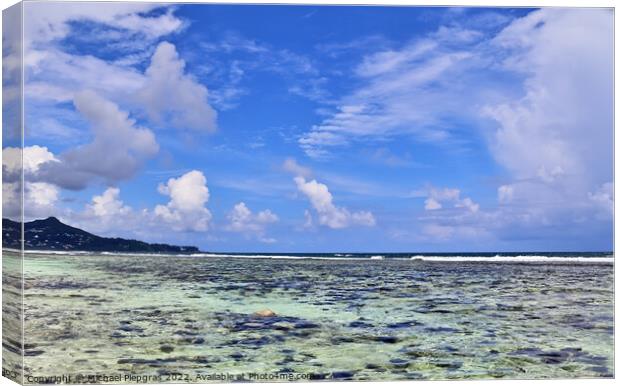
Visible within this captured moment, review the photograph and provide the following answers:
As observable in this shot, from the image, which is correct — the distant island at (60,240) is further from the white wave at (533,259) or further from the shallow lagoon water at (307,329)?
the white wave at (533,259)

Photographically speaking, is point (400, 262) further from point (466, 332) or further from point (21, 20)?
point (21, 20)

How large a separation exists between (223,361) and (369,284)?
16.5 ft

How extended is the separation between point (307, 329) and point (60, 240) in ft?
13.4

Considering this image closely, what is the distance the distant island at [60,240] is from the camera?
8.88 m

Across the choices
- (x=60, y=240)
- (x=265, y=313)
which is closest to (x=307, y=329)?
(x=265, y=313)

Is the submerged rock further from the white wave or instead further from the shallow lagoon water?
the white wave

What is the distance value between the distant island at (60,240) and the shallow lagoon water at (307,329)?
1.00 feet

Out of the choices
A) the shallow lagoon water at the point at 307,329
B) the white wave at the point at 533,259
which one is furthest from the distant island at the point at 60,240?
the white wave at the point at 533,259

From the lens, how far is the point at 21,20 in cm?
899

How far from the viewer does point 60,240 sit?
1086 cm

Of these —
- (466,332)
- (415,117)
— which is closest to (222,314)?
(466,332)

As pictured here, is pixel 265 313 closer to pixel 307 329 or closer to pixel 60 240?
pixel 307 329

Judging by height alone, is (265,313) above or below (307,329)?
above

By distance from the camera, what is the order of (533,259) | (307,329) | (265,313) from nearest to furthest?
(307,329) < (265,313) < (533,259)
